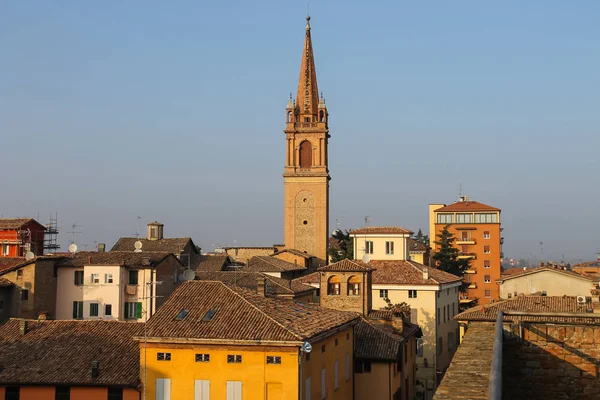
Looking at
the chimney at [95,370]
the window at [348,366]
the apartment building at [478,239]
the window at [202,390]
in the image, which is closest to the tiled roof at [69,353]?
the chimney at [95,370]

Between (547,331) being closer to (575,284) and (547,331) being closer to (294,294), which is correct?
(294,294)

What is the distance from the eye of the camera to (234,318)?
26141 mm

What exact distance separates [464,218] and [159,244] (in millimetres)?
42919

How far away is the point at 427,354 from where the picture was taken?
162 feet

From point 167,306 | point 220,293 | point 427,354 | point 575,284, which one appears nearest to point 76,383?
point 167,306

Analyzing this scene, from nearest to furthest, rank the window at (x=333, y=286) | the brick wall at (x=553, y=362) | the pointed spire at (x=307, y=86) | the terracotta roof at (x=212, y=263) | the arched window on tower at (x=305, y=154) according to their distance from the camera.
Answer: the brick wall at (x=553, y=362) < the window at (x=333, y=286) < the terracotta roof at (x=212, y=263) < the arched window on tower at (x=305, y=154) < the pointed spire at (x=307, y=86)

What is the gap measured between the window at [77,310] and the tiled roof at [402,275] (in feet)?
65.9

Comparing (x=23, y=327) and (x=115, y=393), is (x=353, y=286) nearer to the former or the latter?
(x=23, y=327)

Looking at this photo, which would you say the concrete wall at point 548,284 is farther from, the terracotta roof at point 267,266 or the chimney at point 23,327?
the chimney at point 23,327

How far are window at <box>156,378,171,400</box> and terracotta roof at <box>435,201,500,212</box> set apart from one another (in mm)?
73451

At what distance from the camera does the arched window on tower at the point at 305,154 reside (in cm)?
8956

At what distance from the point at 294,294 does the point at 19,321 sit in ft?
57.9

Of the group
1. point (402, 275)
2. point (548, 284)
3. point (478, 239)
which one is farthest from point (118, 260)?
point (478, 239)

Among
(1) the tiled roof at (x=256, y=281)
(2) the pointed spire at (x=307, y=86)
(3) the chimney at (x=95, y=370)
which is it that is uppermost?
(2) the pointed spire at (x=307, y=86)
